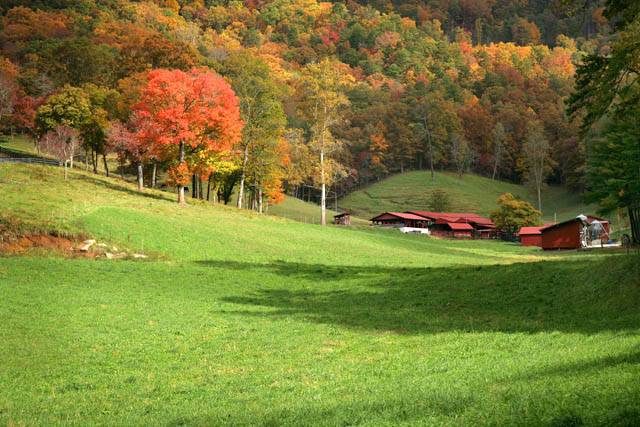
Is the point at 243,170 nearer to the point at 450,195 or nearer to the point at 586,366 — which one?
the point at 586,366

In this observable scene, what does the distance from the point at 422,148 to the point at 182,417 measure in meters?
148

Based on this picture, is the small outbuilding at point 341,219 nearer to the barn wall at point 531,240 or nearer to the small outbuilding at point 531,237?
the small outbuilding at point 531,237

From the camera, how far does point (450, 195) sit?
13325 cm

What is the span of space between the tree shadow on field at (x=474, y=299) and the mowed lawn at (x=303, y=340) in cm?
9

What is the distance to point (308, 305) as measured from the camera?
26.6 m

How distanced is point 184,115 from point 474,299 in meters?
37.8

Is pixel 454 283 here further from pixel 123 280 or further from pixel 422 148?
pixel 422 148

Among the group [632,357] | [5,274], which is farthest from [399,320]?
[5,274]

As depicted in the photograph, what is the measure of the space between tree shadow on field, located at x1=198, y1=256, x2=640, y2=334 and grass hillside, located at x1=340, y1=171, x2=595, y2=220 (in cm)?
9632

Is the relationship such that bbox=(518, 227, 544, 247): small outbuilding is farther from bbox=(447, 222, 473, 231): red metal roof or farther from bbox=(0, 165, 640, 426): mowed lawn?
bbox=(0, 165, 640, 426): mowed lawn

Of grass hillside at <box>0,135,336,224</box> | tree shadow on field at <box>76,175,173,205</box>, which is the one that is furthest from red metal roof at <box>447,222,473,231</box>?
tree shadow on field at <box>76,175,173,205</box>

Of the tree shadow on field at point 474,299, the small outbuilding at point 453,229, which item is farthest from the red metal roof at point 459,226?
the tree shadow on field at point 474,299

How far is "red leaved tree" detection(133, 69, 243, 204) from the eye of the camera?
179 feet

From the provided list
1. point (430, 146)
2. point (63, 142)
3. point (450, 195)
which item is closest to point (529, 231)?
point (450, 195)
